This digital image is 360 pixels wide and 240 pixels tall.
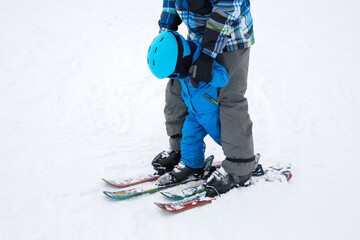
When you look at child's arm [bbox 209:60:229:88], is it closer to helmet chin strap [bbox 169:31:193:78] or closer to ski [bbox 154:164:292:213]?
helmet chin strap [bbox 169:31:193:78]

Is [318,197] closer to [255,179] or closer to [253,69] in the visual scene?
[255,179]

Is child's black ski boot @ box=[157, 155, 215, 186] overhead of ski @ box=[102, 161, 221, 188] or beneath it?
overhead

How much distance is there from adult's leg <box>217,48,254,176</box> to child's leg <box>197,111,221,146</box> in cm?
7

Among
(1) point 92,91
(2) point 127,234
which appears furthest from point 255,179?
(1) point 92,91

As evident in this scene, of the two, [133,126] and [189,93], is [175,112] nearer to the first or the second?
[189,93]

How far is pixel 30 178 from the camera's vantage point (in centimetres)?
269

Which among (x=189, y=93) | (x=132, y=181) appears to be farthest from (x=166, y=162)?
(x=189, y=93)

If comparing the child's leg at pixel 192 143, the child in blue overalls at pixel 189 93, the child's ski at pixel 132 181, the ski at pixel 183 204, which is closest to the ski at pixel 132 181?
the child's ski at pixel 132 181

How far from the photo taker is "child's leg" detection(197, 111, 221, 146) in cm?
250

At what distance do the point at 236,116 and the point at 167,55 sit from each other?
2.41 feet

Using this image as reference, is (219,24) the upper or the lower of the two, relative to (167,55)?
upper

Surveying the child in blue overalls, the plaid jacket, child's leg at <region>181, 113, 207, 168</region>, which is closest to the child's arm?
the child in blue overalls

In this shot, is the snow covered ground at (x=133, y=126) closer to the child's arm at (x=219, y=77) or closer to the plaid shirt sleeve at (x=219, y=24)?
the child's arm at (x=219, y=77)

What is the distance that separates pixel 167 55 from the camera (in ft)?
6.98
